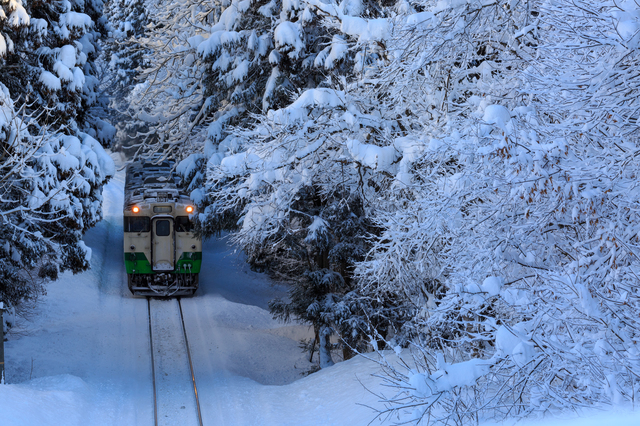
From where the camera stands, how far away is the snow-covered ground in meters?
10.1

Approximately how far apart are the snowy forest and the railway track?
2.52 meters

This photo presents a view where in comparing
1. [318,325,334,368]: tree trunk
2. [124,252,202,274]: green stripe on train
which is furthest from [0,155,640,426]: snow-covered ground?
[124,252,202,274]: green stripe on train

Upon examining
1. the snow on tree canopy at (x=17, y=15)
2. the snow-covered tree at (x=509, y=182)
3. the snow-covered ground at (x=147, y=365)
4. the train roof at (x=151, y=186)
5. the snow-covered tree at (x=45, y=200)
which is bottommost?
the snow-covered ground at (x=147, y=365)

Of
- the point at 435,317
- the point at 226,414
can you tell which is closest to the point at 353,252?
the point at 226,414

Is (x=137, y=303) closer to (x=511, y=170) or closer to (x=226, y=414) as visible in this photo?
(x=226, y=414)

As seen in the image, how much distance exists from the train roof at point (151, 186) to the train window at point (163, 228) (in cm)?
66

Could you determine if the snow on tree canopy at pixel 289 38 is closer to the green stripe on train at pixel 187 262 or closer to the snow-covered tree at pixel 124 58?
the green stripe on train at pixel 187 262

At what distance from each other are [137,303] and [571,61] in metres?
16.8

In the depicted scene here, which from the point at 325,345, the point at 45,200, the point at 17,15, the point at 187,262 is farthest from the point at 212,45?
the point at 187,262

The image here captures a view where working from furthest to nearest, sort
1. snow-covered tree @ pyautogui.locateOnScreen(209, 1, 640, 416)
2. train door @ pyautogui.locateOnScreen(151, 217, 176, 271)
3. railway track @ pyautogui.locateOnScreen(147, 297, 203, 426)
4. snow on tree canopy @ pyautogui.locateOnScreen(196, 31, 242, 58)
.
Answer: train door @ pyautogui.locateOnScreen(151, 217, 176, 271)
snow on tree canopy @ pyautogui.locateOnScreen(196, 31, 242, 58)
railway track @ pyautogui.locateOnScreen(147, 297, 203, 426)
snow-covered tree @ pyautogui.locateOnScreen(209, 1, 640, 416)

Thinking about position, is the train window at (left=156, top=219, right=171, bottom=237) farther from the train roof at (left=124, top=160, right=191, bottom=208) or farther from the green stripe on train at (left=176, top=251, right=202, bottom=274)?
the green stripe on train at (left=176, top=251, right=202, bottom=274)

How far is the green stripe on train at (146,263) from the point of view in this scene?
19547mm

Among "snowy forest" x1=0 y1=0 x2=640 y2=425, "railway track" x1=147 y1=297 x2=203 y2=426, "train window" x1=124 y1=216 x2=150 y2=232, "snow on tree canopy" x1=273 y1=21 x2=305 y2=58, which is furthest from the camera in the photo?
"train window" x1=124 y1=216 x2=150 y2=232

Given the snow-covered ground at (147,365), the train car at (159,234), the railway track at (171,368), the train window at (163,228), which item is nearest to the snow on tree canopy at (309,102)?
the snow-covered ground at (147,365)
